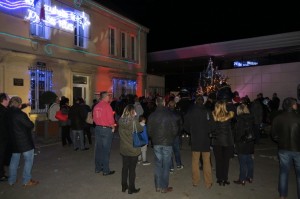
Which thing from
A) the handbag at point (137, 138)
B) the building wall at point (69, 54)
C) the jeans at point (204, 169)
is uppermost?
the building wall at point (69, 54)

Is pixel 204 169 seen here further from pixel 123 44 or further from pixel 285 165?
pixel 123 44

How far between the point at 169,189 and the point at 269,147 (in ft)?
20.4

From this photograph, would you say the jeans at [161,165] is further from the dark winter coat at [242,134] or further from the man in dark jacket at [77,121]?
the man in dark jacket at [77,121]

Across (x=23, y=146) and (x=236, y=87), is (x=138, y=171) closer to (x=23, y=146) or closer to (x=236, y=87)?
(x=23, y=146)

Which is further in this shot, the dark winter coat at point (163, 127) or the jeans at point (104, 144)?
the jeans at point (104, 144)

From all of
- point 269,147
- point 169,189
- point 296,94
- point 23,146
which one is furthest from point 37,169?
point 296,94

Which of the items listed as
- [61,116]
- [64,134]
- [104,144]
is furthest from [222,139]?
[64,134]

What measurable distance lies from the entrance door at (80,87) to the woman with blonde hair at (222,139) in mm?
11140

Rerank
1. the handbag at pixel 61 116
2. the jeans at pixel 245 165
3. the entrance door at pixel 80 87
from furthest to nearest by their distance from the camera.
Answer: the entrance door at pixel 80 87, the handbag at pixel 61 116, the jeans at pixel 245 165

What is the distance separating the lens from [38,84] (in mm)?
13727

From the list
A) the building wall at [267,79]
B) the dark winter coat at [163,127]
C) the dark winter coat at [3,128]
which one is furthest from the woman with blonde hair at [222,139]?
the building wall at [267,79]

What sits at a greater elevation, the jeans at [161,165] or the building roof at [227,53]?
the building roof at [227,53]

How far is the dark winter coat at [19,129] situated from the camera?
19.9 feet

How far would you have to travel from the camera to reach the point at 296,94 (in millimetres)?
17406
